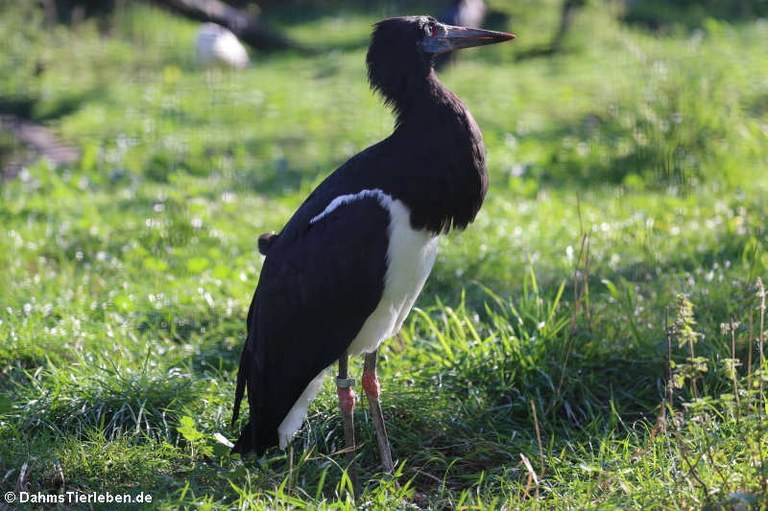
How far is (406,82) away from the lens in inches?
139

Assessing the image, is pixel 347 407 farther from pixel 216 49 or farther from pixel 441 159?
pixel 216 49

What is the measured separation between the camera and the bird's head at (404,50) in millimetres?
3539

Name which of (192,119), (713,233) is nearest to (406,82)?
(713,233)

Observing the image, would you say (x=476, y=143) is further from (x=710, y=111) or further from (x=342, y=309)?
(x=710, y=111)

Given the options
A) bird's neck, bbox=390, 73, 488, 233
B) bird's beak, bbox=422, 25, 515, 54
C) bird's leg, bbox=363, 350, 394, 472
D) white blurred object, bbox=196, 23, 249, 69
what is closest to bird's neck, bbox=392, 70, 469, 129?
bird's neck, bbox=390, 73, 488, 233

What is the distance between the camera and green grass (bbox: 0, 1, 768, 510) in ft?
11.2

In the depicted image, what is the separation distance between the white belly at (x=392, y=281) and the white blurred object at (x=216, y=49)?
18.6ft

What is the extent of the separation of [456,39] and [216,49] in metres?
5.48

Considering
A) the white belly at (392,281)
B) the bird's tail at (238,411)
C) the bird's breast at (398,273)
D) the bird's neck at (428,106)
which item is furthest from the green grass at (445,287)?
the bird's neck at (428,106)

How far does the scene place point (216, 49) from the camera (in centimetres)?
881

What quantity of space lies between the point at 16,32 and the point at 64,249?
177 inches

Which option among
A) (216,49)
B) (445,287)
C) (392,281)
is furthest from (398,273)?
Result: (216,49)

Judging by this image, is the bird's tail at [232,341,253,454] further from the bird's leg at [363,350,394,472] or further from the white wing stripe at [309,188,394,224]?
the white wing stripe at [309,188,394,224]

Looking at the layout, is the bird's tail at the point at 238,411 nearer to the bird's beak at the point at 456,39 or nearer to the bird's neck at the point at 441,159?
the bird's neck at the point at 441,159
